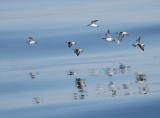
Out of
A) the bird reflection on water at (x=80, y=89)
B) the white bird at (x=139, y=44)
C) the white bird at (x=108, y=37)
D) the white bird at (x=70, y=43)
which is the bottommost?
the bird reflection on water at (x=80, y=89)

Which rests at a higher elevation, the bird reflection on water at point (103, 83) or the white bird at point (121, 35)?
the white bird at point (121, 35)

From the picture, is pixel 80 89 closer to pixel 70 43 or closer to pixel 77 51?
pixel 70 43

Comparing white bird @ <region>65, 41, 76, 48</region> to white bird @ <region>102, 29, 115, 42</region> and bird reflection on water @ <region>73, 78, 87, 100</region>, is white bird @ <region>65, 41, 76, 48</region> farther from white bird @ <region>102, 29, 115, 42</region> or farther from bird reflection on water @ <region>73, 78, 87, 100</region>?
bird reflection on water @ <region>73, 78, 87, 100</region>

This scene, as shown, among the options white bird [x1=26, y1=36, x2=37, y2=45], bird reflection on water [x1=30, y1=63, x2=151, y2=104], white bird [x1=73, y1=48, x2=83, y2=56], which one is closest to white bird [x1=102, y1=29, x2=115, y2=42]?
white bird [x1=73, y1=48, x2=83, y2=56]

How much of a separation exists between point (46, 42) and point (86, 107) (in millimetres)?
9847

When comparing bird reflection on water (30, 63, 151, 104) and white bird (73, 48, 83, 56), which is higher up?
white bird (73, 48, 83, 56)

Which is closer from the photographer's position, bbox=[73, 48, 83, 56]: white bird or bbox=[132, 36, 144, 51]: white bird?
bbox=[132, 36, 144, 51]: white bird

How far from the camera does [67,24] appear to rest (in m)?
38.9

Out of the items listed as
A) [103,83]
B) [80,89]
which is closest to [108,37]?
[103,83]

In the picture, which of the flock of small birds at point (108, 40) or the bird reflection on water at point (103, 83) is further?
the flock of small birds at point (108, 40)

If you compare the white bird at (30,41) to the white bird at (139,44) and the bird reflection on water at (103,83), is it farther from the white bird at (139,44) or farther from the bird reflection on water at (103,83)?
the bird reflection on water at (103,83)

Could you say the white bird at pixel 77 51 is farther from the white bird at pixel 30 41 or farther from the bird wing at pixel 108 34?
the white bird at pixel 30 41

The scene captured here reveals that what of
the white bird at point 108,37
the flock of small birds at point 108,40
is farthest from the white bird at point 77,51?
the white bird at point 108,37

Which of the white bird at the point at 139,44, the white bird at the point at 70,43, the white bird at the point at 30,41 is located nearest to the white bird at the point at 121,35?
the white bird at the point at 139,44
